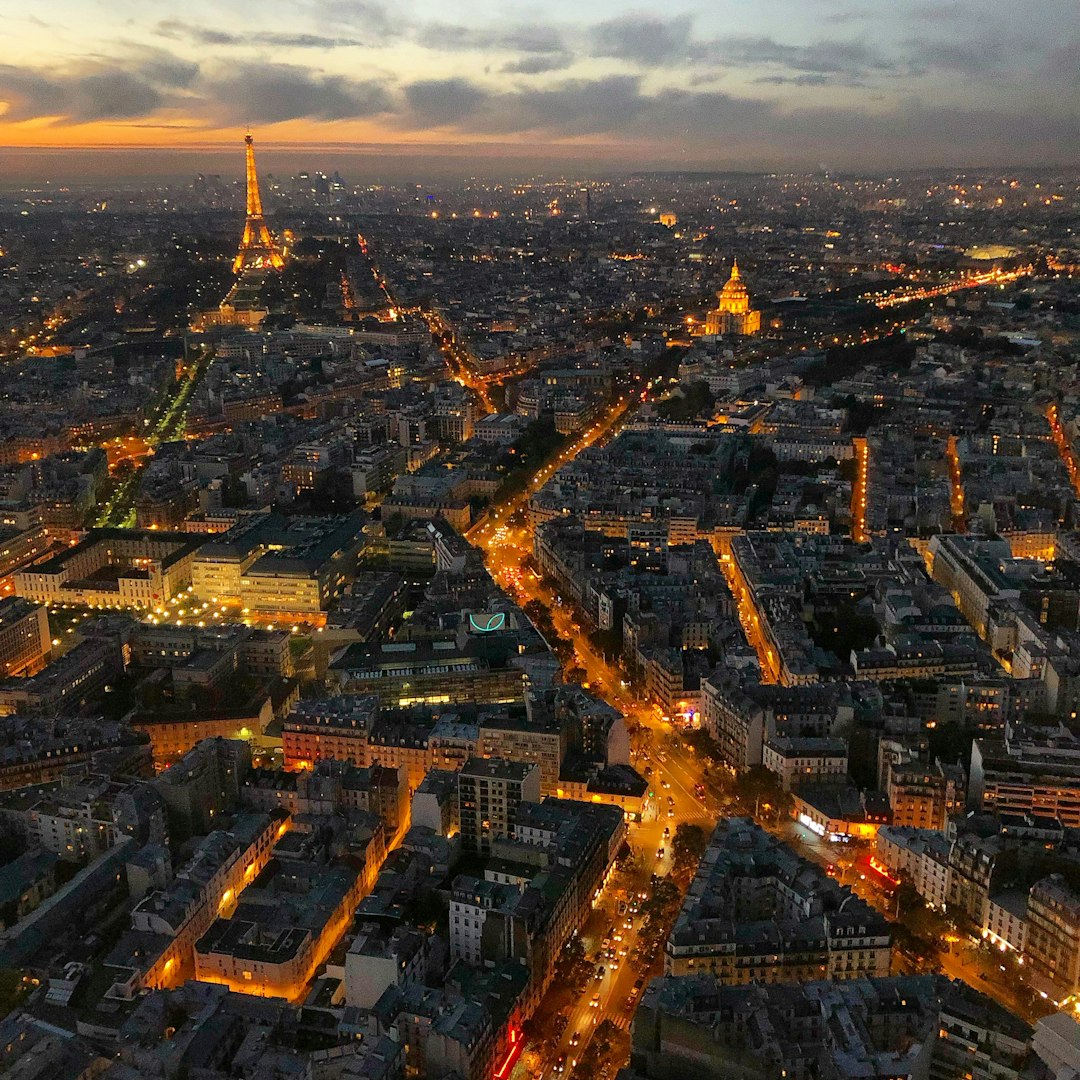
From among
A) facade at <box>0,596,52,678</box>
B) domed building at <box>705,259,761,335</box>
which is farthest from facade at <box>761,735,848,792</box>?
domed building at <box>705,259,761,335</box>

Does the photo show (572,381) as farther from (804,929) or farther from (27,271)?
(27,271)

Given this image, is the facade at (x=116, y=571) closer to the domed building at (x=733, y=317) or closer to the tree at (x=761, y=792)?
the tree at (x=761, y=792)

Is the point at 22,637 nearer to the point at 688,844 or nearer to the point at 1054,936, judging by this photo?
the point at 688,844

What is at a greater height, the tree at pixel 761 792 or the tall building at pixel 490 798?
the tall building at pixel 490 798

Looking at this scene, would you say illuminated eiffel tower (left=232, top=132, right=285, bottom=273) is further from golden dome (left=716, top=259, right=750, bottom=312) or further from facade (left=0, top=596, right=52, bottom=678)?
facade (left=0, top=596, right=52, bottom=678)

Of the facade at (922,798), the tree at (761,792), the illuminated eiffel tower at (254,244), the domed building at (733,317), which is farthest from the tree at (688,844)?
the illuminated eiffel tower at (254,244)

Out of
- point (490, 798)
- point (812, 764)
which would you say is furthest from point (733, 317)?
point (490, 798)

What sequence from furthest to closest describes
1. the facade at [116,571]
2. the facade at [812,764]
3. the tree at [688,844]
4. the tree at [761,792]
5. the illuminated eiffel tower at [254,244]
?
the illuminated eiffel tower at [254,244] → the facade at [116,571] → the facade at [812,764] → the tree at [761,792] → the tree at [688,844]
